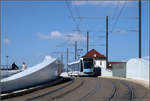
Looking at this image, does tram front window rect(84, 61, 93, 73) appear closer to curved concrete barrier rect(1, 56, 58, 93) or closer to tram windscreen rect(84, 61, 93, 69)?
tram windscreen rect(84, 61, 93, 69)

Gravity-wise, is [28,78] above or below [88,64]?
below

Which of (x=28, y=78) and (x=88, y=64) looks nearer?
(x=28, y=78)

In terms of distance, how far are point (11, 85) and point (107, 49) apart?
122 ft

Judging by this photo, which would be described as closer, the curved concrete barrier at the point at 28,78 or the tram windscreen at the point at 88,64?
the curved concrete barrier at the point at 28,78

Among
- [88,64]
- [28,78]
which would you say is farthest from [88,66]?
[28,78]

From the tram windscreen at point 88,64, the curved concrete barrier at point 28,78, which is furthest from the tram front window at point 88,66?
the curved concrete barrier at point 28,78

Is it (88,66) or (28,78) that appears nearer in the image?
(28,78)

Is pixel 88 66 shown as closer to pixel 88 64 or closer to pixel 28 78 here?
pixel 88 64

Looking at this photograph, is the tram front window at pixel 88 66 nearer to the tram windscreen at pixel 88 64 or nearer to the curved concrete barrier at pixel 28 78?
the tram windscreen at pixel 88 64

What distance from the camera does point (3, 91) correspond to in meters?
14.7

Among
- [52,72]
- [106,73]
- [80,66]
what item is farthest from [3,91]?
[106,73]

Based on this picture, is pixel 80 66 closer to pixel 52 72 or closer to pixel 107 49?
pixel 107 49

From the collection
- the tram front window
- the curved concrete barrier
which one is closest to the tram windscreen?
the tram front window

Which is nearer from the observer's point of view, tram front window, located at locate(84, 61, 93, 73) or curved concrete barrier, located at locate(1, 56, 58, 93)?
curved concrete barrier, located at locate(1, 56, 58, 93)
